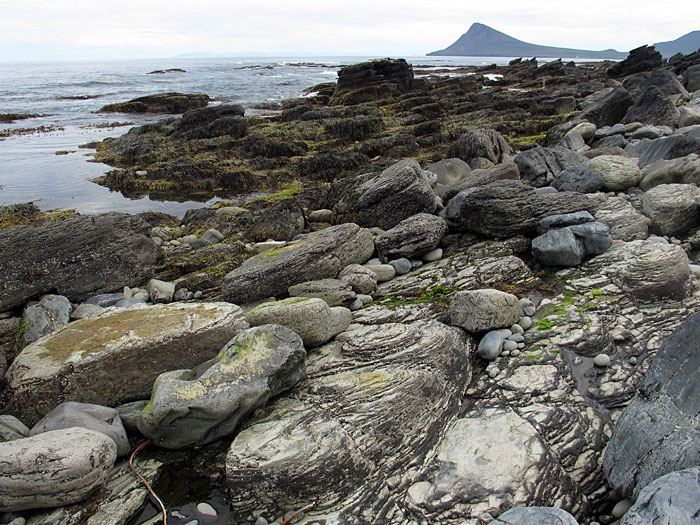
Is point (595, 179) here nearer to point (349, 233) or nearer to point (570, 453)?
point (349, 233)

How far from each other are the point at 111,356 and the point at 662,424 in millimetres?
5142

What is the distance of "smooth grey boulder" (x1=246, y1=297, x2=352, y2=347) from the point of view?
198 inches

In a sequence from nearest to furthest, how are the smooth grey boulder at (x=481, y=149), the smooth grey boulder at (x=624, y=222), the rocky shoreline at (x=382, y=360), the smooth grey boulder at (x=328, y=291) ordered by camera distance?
the rocky shoreline at (x=382, y=360)
the smooth grey boulder at (x=328, y=291)
the smooth grey boulder at (x=624, y=222)
the smooth grey boulder at (x=481, y=149)

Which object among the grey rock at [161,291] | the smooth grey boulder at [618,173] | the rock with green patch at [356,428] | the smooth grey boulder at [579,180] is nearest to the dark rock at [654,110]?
the smooth grey boulder at [618,173]

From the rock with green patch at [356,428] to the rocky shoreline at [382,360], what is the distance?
0.06ft

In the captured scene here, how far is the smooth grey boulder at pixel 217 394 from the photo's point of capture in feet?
12.8

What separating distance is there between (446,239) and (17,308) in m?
7.21

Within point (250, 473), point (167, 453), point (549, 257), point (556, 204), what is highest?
point (556, 204)

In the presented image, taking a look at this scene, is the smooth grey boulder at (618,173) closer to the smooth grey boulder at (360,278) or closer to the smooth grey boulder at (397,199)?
the smooth grey boulder at (397,199)

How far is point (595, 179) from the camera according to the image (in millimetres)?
8789

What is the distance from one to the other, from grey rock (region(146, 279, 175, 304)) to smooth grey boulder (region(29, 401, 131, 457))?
9.19 ft

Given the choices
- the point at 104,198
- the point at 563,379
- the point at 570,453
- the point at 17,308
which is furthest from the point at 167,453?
the point at 104,198

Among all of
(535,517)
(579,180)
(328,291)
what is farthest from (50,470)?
(579,180)

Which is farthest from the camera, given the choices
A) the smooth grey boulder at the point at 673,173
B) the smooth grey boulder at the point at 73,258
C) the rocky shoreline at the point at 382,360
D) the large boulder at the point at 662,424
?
the smooth grey boulder at the point at 673,173
